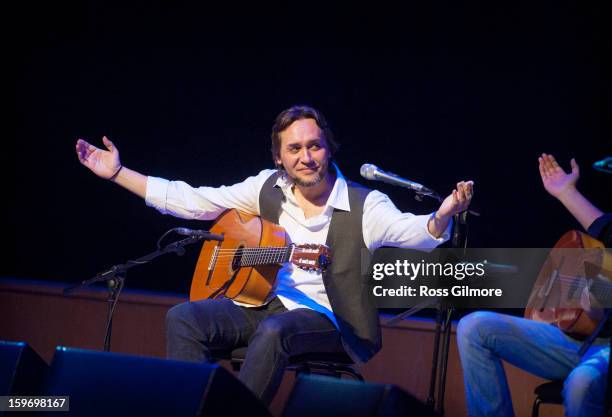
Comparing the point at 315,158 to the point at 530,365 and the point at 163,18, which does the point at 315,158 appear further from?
the point at 163,18

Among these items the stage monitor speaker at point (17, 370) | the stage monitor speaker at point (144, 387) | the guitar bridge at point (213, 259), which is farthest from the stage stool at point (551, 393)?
the stage monitor speaker at point (17, 370)

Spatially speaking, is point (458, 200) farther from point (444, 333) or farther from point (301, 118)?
point (301, 118)

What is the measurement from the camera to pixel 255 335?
3.03 metres

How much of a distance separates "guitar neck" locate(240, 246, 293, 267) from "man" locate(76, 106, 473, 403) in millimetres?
156

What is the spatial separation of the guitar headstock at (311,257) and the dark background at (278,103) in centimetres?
117

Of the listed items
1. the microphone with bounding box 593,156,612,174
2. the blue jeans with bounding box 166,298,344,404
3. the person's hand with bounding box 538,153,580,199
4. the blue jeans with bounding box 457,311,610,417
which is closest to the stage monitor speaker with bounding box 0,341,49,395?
the blue jeans with bounding box 166,298,344,404

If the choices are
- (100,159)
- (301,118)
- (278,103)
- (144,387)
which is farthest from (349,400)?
(278,103)

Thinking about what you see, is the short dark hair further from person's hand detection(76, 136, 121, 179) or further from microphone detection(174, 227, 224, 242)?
person's hand detection(76, 136, 121, 179)

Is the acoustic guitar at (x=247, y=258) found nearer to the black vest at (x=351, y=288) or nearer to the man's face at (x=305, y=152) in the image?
the black vest at (x=351, y=288)

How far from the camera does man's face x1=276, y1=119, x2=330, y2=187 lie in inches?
136

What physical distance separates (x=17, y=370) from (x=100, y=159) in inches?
69.3

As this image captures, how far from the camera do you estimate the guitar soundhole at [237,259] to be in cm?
338

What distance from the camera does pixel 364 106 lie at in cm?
437

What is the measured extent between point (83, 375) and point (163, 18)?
10.8ft
